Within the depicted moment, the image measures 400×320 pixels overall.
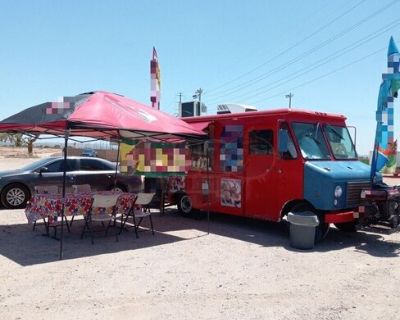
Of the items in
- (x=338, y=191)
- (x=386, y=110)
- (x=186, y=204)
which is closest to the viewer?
(x=338, y=191)

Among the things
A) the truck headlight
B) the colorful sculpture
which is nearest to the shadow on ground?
the truck headlight

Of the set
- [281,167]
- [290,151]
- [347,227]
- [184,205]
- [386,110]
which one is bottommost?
[347,227]

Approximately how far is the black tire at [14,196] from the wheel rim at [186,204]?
14.4 feet

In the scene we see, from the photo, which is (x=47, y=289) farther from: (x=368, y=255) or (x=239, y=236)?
(x=368, y=255)

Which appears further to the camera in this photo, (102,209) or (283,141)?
(102,209)

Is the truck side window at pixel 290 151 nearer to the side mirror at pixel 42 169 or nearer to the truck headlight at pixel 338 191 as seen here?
the truck headlight at pixel 338 191

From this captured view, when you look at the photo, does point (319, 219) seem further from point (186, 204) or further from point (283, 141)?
point (186, 204)

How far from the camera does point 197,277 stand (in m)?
6.33

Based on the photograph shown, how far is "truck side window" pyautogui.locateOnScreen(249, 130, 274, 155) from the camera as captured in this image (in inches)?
370

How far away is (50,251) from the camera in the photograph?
7.68 meters

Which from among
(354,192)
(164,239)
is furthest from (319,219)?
(164,239)

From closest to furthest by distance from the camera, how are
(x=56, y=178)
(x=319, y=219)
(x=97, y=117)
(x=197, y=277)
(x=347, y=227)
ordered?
(x=197, y=277)
(x=97, y=117)
(x=319, y=219)
(x=347, y=227)
(x=56, y=178)

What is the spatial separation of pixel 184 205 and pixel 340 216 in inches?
176

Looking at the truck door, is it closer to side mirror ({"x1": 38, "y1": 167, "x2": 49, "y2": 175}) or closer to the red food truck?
the red food truck
